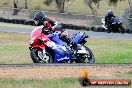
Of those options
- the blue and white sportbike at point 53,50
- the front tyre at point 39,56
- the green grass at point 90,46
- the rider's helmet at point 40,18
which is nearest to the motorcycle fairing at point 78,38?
the blue and white sportbike at point 53,50

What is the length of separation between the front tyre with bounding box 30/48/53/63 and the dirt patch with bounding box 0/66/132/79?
1932mm

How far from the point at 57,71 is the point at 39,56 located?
8.82 ft

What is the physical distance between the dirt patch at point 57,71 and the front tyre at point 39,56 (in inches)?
76.1

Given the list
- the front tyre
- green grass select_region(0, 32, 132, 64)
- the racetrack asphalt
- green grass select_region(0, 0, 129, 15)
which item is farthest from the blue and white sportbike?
green grass select_region(0, 0, 129, 15)

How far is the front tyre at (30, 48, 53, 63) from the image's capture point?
14672mm

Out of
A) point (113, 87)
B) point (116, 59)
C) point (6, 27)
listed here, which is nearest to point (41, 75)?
point (113, 87)

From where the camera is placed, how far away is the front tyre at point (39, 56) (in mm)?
14672

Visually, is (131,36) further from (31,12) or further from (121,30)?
(31,12)

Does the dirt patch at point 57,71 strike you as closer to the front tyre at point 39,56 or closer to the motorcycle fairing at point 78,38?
the front tyre at point 39,56

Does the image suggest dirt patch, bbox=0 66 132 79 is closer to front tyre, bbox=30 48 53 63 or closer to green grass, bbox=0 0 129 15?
front tyre, bbox=30 48 53 63

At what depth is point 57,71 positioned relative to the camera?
1209cm

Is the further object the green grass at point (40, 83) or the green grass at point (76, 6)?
the green grass at point (76, 6)

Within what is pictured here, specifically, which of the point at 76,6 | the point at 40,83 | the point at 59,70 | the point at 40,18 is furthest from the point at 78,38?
the point at 76,6

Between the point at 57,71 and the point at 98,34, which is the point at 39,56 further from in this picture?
the point at 98,34
